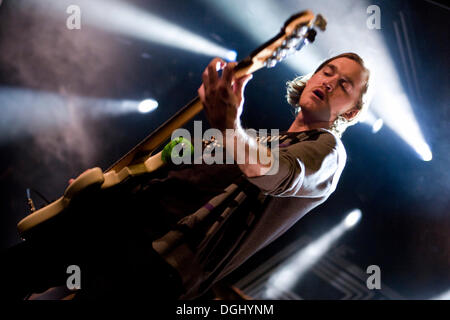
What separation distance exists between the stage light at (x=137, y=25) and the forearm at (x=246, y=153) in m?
3.13

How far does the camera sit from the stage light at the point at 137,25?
3471 millimetres

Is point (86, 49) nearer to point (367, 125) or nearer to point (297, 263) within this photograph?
point (367, 125)

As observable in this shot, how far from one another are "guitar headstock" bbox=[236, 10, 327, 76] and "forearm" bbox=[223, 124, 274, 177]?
0.76 feet

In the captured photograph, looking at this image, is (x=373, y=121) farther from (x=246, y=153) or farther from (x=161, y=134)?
(x=246, y=153)

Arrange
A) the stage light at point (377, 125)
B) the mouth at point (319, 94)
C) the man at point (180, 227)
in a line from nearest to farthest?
the man at point (180, 227), the mouth at point (319, 94), the stage light at point (377, 125)

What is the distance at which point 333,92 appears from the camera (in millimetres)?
1615

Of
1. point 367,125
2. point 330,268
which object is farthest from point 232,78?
point 330,268

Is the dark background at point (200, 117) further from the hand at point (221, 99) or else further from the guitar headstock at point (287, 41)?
the hand at point (221, 99)

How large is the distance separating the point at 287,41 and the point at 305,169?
42 cm

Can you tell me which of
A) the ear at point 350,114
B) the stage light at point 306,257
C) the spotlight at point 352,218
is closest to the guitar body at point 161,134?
the ear at point 350,114

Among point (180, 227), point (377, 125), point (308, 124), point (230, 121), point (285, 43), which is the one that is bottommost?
point (180, 227)

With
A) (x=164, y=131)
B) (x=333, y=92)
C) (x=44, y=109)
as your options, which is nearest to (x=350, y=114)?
(x=333, y=92)

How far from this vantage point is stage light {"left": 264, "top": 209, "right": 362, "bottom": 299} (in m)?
3.74

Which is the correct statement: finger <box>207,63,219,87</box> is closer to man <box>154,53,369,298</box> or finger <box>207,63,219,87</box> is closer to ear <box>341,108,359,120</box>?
man <box>154,53,369,298</box>
